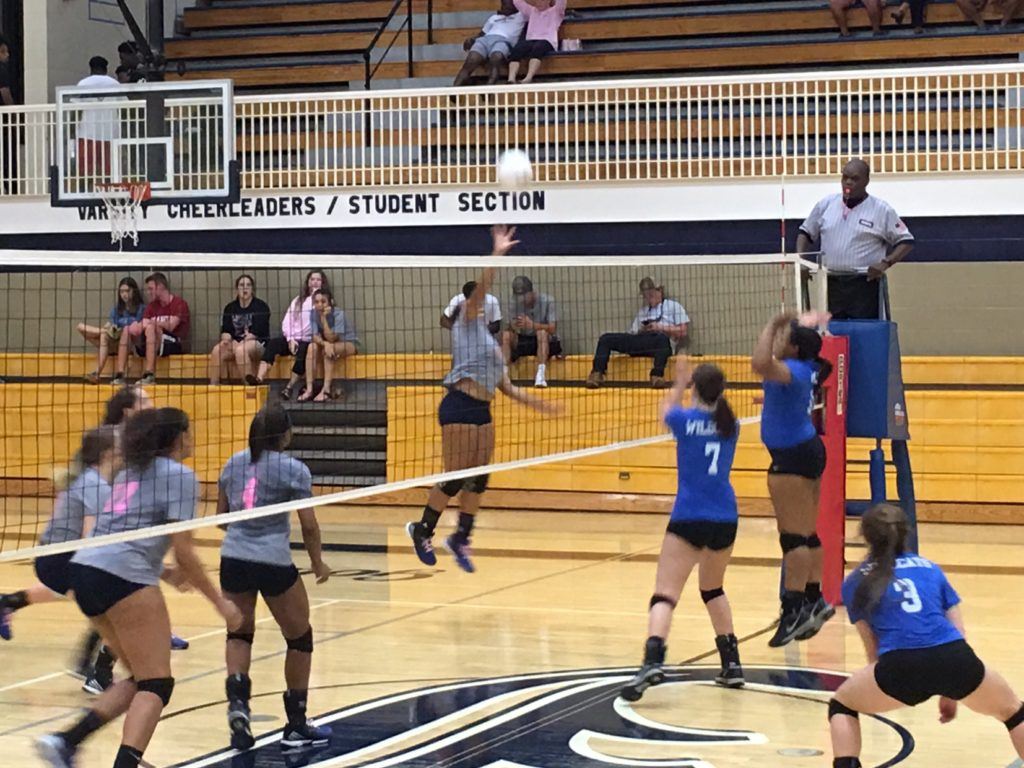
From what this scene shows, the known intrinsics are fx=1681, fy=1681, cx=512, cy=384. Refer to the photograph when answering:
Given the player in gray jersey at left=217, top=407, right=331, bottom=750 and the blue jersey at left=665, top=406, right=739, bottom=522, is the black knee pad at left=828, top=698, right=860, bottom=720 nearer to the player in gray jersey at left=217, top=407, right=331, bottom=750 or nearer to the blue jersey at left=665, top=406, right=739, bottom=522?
the blue jersey at left=665, top=406, right=739, bottom=522

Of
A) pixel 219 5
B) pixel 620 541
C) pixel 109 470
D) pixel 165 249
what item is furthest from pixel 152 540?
pixel 219 5

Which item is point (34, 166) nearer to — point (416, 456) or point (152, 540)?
point (416, 456)

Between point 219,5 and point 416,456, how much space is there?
7378 millimetres

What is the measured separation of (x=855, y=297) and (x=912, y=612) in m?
5.51

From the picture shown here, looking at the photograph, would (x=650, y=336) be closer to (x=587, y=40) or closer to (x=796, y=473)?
(x=587, y=40)

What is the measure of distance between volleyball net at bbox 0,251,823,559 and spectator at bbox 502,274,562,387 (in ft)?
0.07

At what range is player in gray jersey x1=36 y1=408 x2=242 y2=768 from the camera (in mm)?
5965

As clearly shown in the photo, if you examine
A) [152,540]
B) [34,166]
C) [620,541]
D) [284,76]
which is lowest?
[620,541]

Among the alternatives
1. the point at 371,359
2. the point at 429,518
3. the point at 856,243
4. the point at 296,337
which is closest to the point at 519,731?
the point at 429,518

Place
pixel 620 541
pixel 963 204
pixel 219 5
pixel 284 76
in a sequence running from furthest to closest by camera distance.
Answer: pixel 219 5, pixel 284 76, pixel 963 204, pixel 620 541

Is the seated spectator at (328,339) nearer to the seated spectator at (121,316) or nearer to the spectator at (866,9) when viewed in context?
the seated spectator at (121,316)

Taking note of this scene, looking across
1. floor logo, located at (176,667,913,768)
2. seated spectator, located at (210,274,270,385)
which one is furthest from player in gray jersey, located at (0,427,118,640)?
seated spectator, located at (210,274,270,385)

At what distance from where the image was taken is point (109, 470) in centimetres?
699

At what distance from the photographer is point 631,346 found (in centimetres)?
1497
